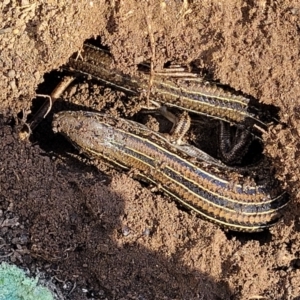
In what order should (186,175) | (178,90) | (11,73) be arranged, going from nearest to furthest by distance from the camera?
1. (11,73)
2. (186,175)
3. (178,90)

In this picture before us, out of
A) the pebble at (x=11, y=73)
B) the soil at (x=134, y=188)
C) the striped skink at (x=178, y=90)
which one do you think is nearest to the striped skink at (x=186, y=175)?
the soil at (x=134, y=188)

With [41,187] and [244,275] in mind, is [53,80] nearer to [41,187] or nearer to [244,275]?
[41,187]

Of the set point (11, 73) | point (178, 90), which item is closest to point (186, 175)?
point (178, 90)

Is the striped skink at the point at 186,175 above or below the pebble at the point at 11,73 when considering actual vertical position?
below

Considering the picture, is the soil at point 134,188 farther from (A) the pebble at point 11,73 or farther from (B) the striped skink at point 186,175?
(B) the striped skink at point 186,175

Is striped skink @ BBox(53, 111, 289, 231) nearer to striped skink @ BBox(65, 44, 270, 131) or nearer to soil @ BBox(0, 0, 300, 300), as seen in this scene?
soil @ BBox(0, 0, 300, 300)

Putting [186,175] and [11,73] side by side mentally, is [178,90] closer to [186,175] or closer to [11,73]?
[186,175]
